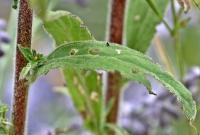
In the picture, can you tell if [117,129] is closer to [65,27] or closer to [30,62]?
[65,27]

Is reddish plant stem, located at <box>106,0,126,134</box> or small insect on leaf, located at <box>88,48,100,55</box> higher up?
reddish plant stem, located at <box>106,0,126,134</box>

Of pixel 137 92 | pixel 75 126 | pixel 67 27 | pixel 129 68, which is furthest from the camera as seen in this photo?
pixel 137 92

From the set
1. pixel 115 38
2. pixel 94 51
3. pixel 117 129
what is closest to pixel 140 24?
pixel 115 38

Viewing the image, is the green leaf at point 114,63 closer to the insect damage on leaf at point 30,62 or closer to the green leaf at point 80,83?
the insect damage on leaf at point 30,62

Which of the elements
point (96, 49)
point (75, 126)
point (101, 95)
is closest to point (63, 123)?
point (75, 126)

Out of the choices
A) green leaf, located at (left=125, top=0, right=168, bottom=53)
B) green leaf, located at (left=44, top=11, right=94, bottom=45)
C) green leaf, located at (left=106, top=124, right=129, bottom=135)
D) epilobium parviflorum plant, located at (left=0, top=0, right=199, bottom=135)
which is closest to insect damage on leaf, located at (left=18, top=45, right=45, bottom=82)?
epilobium parviflorum plant, located at (left=0, top=0, right=199, bottom=135)

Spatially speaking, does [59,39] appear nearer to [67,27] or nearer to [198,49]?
[67,27]

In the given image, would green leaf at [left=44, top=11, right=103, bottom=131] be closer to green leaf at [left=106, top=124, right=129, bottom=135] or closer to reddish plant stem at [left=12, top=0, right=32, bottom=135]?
green leaf at [left=106, top=124, right=129, bottom=135]

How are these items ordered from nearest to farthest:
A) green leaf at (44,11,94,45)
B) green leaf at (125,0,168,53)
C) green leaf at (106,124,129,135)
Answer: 1. green leaf at (44,11,94,45)
2. green leaf at (106,124,129,135)
3. green leaf at (125,0,168,53)

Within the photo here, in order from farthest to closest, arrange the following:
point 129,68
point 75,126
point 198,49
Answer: point 198,49 < point 75,126 < point 129,68
